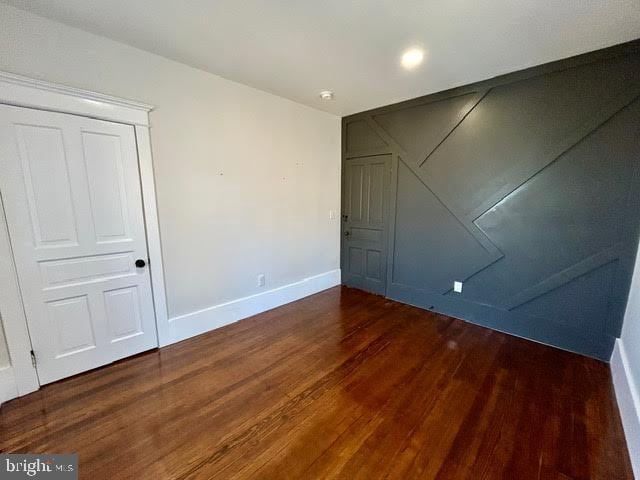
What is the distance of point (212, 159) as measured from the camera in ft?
8.80

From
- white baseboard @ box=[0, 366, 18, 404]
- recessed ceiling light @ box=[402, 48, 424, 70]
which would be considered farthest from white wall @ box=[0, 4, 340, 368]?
recessed ceiling light @ box=[402, 48, 424, 70]

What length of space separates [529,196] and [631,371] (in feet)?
5.00

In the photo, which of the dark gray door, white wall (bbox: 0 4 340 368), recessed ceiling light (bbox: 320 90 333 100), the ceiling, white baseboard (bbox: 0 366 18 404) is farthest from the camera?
the dark gray door

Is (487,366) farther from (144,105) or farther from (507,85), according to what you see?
(144,105)

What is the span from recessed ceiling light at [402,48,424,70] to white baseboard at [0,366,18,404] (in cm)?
381

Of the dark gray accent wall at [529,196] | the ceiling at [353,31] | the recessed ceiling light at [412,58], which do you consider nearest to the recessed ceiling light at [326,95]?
the ceiling at [353,31]

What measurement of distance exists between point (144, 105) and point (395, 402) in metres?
3.06

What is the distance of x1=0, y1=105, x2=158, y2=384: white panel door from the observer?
181 cm

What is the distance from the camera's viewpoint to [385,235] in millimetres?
3664

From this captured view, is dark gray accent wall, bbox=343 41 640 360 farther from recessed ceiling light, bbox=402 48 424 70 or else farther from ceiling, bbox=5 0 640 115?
recessed ceiling light, bbox=402 48 424 70

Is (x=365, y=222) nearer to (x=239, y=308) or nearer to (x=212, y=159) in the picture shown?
(x=239, y=308)

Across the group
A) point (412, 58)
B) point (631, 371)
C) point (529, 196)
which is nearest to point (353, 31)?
point (412, 58)

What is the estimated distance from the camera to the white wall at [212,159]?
191 centimetres

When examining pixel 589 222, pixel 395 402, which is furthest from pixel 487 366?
pixel 589 222
